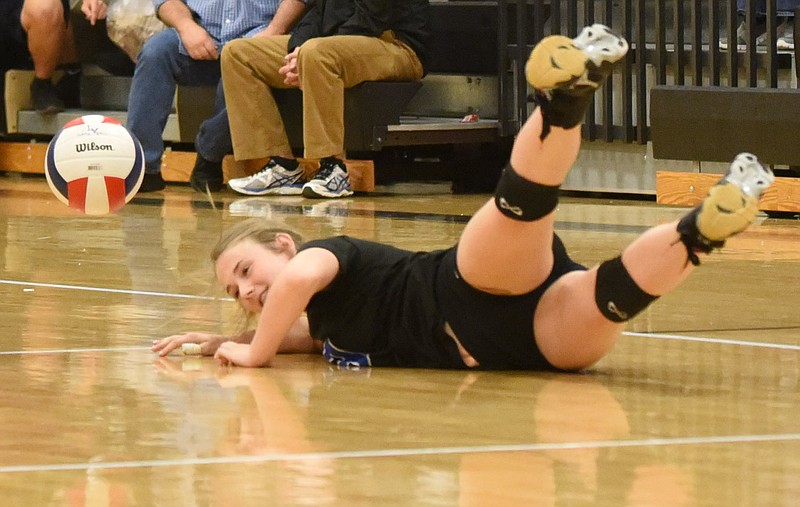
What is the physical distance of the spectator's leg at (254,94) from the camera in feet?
21.7

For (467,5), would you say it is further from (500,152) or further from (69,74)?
(69,74)

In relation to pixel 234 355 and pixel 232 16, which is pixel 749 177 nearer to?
pixel 234 355

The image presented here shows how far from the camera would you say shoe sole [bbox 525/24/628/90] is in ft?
7.37

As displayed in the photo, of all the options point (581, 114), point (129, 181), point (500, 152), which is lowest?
point (500, 152)

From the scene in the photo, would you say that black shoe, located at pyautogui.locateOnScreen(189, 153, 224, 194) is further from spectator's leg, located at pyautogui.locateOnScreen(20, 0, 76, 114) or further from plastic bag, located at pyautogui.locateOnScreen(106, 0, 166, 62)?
spectator's leg, located at pyautogui.locateOnScreen(20, 0, 76, 114)

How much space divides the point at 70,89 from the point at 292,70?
2.22 m

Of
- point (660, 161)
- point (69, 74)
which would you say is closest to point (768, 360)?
point (660, 161)

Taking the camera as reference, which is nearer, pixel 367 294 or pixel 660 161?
pixel 367 294

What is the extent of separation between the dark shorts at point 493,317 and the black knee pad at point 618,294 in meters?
0.14

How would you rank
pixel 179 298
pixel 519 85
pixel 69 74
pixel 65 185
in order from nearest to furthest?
pixel 179 298 → pixel 65 185 → pixel 519 85 → pixel 69 74

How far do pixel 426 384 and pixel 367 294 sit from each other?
23cm

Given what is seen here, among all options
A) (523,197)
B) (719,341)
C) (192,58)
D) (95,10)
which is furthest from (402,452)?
(95,10)

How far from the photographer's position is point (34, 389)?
2477mm

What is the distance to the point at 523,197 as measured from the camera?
2355 millimetres
